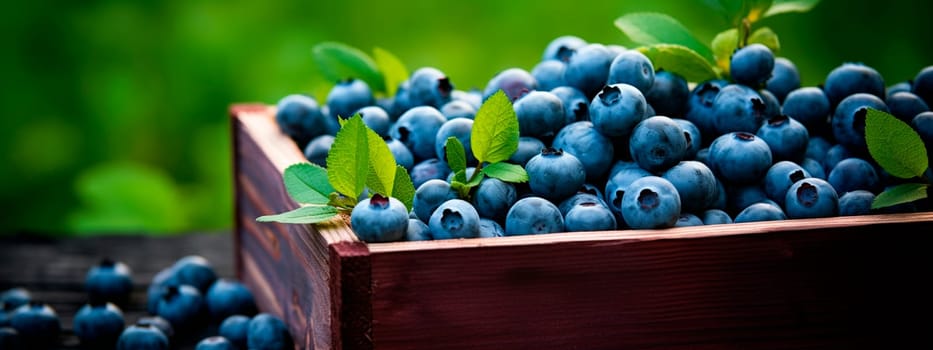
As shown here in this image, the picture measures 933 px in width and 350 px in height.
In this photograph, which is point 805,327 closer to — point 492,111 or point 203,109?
point 492,111

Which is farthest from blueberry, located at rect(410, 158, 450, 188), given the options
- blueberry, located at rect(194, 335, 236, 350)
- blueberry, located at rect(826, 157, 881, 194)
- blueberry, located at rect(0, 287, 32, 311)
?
blueberry, located at rect(0, 287, 32, 311)

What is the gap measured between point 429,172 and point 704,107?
42 centimetres

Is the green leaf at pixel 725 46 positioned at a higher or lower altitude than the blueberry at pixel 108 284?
higher

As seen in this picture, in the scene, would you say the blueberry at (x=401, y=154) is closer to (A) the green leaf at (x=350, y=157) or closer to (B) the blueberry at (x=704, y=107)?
(A) the green leaf at (x=350, y=157)

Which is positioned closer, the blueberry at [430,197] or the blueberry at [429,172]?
the blueberry at [430,197]

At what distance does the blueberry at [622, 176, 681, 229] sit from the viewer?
1.16 m

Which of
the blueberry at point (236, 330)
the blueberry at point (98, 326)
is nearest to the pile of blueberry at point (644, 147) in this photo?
the blueberry at point (236, 330)

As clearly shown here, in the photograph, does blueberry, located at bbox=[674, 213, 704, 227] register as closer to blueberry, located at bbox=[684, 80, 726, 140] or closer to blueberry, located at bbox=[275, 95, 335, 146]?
blueberry, located at bbox=[684, 80, 726, 140]

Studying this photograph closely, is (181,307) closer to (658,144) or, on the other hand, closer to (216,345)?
(216,345)

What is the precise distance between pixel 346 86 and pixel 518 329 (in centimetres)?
76

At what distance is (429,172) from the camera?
138 centimetres

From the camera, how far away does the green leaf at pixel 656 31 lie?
1.57 m

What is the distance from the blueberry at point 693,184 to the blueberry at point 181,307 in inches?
37.8

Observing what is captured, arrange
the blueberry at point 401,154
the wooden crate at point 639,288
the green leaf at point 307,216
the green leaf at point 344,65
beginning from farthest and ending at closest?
the green leaf at point 344,65 < the blueberry at point 401,154 < the green leaf at point 307,216 < the wooden crate at point 639,288
